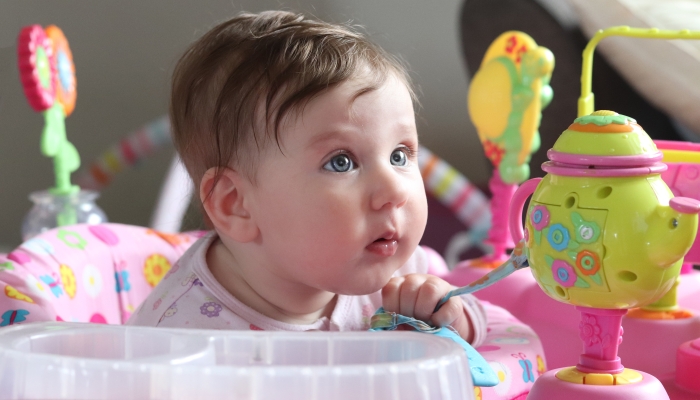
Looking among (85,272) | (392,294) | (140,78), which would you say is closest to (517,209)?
(392,294)

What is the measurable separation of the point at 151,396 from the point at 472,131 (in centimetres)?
224

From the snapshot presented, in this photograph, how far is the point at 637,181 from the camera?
61 cm

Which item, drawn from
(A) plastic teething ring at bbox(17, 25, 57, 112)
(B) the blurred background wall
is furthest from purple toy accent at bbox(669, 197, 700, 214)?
(B) the blurred background wall

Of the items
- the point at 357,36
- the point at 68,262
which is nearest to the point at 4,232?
the point at 68,262

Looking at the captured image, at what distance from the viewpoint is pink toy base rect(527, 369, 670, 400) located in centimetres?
63

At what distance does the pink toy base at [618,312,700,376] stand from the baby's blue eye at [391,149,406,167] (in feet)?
1.01

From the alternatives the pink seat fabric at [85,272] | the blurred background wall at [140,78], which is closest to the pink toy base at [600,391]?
the pink seat fabric at [85,272]

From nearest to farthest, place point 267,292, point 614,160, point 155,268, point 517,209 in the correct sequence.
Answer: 1. point 614,160
2. point 517,209
3. point 267,292
4. point 155,268

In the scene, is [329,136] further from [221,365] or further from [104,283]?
[104,283]

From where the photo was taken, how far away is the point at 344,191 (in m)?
0.82

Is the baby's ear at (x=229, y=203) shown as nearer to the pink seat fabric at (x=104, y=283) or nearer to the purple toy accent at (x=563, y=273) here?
the pink seat fabric at (x=104, y=283)

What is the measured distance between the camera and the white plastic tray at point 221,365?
18.8 inches

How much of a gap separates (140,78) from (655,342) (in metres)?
1.92

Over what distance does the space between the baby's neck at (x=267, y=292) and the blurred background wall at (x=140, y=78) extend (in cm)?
143
